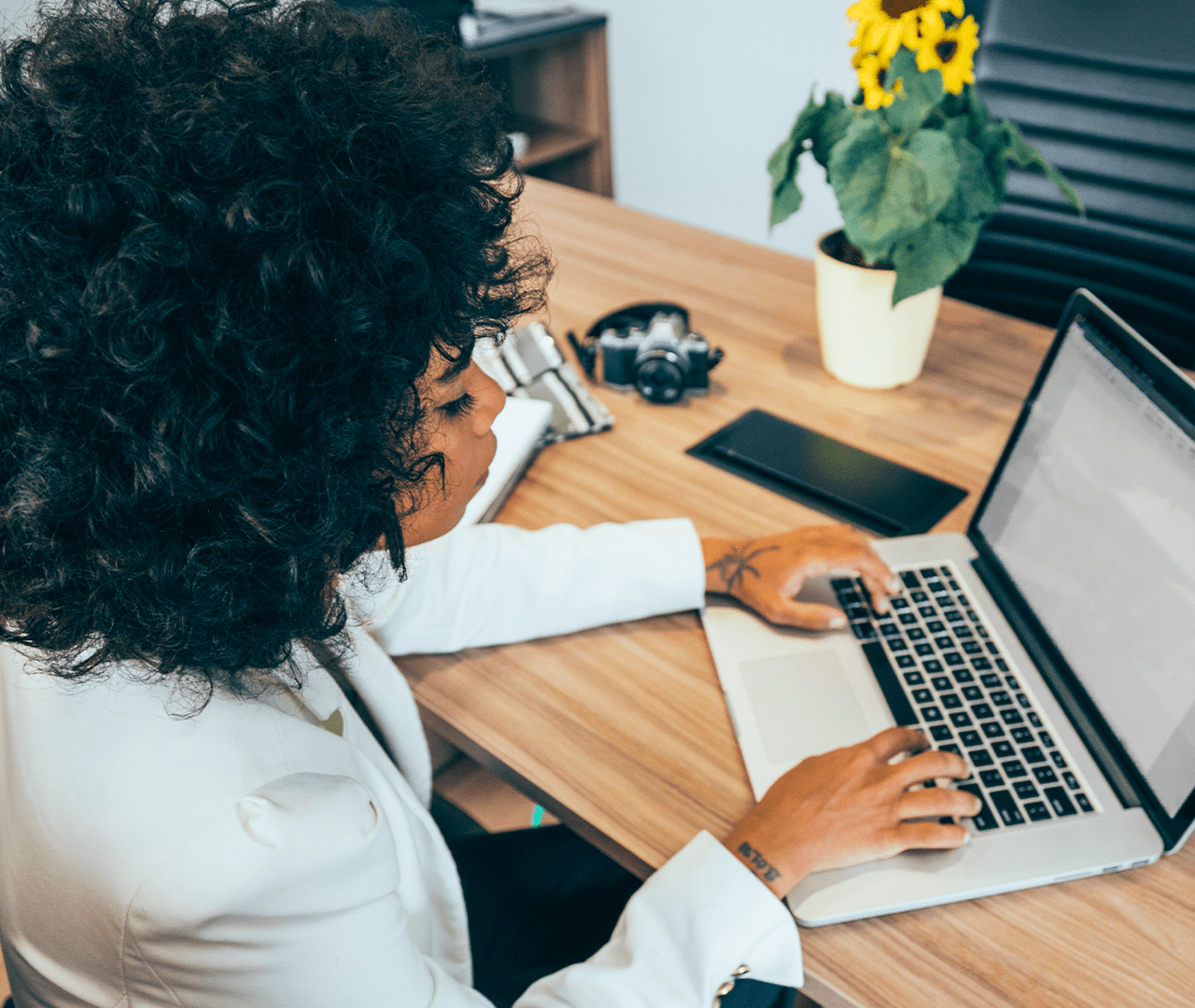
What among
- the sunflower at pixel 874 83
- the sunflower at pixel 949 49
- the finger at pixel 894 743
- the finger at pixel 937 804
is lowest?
the finger at pixel 894 743

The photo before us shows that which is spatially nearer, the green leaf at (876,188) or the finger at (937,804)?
the finger at (937,804)

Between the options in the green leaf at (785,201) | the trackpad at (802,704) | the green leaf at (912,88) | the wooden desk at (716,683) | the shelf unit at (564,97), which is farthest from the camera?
the shelf unit at (564,97)

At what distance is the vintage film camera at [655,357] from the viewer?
110 centimetres

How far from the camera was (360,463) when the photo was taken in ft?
1.66

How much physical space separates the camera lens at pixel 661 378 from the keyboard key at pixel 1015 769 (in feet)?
2.01

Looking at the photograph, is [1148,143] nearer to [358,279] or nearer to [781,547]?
[781,547]

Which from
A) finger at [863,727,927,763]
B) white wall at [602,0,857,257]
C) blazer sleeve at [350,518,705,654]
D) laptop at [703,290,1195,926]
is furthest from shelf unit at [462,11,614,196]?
finger at [863,727,927,763]

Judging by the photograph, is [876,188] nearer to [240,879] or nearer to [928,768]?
[928,768]

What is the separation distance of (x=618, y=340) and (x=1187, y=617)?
729 millimetres

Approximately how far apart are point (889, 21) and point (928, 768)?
0.74 m

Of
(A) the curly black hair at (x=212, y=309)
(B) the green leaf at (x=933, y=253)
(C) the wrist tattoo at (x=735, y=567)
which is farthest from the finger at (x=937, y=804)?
(B) the green leaf at (x=933, y=253)

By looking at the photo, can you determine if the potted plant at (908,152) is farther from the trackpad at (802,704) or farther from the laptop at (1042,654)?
the trackpad at (802,704)

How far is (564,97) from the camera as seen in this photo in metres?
3.14

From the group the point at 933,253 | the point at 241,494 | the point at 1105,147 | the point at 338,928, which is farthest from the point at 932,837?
the point at 1105,147
